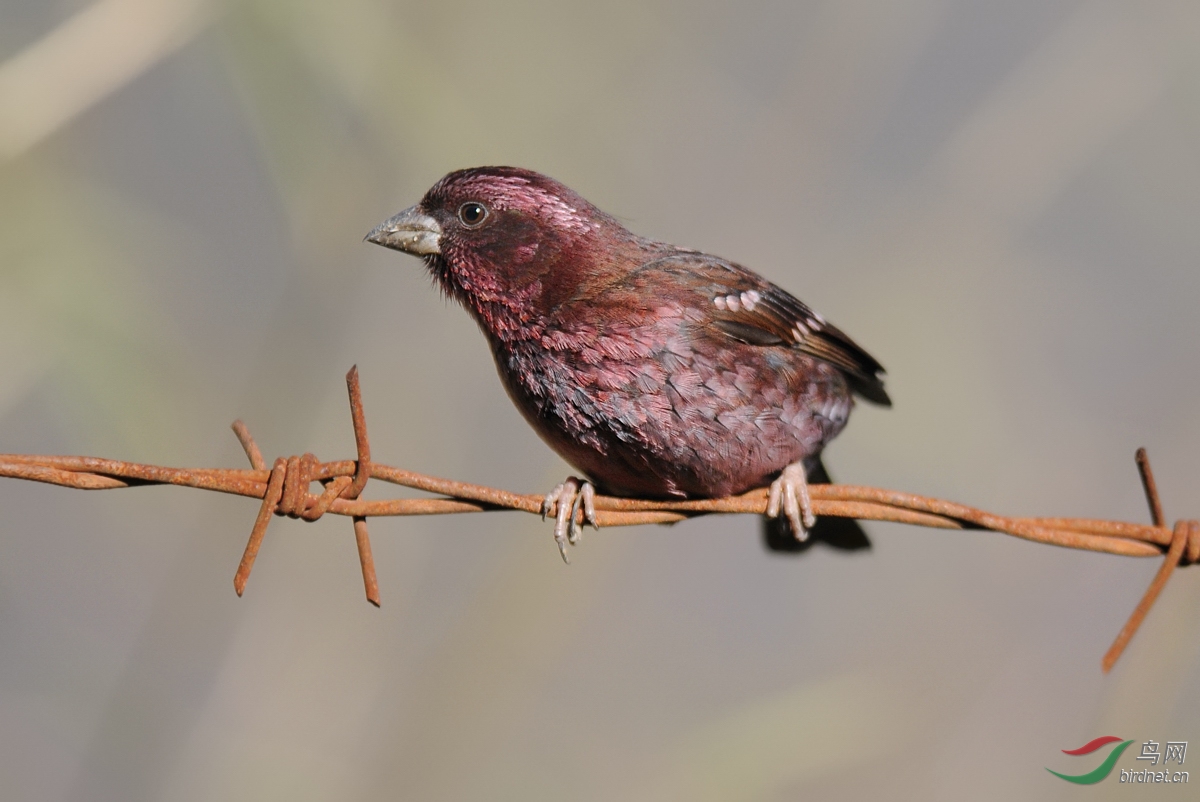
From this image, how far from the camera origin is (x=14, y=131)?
4945 mm

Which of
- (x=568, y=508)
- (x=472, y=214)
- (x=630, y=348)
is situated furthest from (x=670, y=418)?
(x=472, y=214)

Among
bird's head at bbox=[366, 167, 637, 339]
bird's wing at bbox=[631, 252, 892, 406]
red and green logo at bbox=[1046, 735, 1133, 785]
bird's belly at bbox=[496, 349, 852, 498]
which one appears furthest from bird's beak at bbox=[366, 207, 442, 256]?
red and green logo at bbox=[1046, 735, 1133, 785]

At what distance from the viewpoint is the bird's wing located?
3773 millimetres

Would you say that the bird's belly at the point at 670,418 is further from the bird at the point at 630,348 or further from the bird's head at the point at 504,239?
the bird's head at the point at 504,239

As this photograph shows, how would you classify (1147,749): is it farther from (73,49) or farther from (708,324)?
(73,49)

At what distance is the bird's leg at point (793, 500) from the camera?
3.63 metres

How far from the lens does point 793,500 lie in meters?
3.70

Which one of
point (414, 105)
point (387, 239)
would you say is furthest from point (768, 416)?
point (414, 105)

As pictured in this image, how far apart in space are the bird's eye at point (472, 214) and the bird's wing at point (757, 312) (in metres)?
0.64

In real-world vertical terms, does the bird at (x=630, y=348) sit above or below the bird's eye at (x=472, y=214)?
below

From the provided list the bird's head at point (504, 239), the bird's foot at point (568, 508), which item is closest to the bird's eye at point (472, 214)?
the bird's head at point (504, 239)

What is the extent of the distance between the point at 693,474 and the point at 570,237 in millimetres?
1015

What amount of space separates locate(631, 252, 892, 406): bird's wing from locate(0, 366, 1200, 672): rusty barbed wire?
99cm

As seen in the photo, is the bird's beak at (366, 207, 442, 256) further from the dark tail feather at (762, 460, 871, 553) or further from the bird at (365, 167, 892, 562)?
the dark tail feather at (762, 460, 871, 553)
